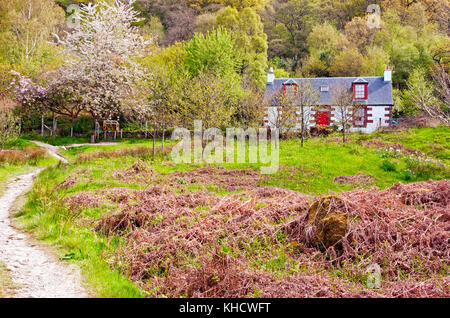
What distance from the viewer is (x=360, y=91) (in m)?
36.6

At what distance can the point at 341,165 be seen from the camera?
666 inches

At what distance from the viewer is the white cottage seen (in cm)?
3518

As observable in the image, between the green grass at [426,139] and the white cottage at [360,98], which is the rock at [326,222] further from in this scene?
the white cottage at [360,98]

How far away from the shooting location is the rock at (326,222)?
703 cm

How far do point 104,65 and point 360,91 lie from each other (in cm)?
2507

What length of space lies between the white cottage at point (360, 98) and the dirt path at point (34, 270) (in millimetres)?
28574

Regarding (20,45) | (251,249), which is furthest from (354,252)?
(20,45)

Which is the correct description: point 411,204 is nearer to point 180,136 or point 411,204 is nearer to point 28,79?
point 180,136

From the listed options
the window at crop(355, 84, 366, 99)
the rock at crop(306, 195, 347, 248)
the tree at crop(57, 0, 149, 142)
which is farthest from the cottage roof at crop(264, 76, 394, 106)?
the rock at crop(306, 195, 347, 248)

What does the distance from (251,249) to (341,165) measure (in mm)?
11105

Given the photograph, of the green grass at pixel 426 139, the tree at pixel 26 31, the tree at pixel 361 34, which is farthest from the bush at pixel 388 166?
the tree at pixel 361 34

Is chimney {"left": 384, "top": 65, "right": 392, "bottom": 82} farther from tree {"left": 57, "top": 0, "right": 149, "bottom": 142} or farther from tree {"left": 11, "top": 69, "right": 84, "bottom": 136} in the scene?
tree {"left": 11, "top": 69, "right": 84, "bottom": 136}

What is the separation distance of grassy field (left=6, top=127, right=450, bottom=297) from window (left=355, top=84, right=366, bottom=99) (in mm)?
16890

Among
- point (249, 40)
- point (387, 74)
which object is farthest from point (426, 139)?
point (249, 40)
